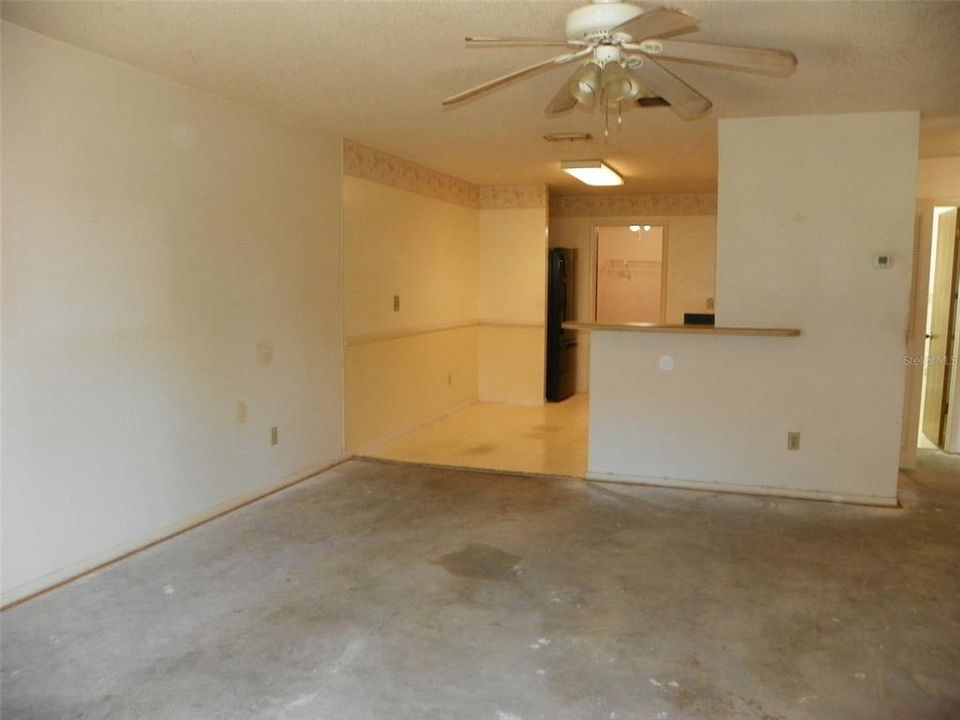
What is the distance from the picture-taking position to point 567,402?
7.62 meters

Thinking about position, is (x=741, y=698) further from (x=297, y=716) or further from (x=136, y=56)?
(x=136, y=56)

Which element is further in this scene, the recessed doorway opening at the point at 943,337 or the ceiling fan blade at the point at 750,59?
the recessed doorway opening at the point at 943,337

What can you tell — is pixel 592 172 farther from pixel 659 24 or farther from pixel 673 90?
pixel 659 24

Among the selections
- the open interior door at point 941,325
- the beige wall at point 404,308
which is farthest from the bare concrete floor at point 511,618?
the open interior door at point 941,325

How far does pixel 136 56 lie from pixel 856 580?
12.5ft

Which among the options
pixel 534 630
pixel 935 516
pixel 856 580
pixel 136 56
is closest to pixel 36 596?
pixel 534 630

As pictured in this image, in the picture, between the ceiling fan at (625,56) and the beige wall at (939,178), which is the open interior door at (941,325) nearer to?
the beige wall at (939,178)

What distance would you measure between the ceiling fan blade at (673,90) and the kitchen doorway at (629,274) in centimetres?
688

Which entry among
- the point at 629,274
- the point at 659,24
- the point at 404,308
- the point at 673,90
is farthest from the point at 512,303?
the point at 659,24

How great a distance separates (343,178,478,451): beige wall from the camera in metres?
5.14

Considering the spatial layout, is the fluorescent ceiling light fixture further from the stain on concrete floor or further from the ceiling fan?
the stain on concrete floor

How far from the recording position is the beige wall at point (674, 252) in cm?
780

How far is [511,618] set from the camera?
2.72m

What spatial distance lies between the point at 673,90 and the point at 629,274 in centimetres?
726
